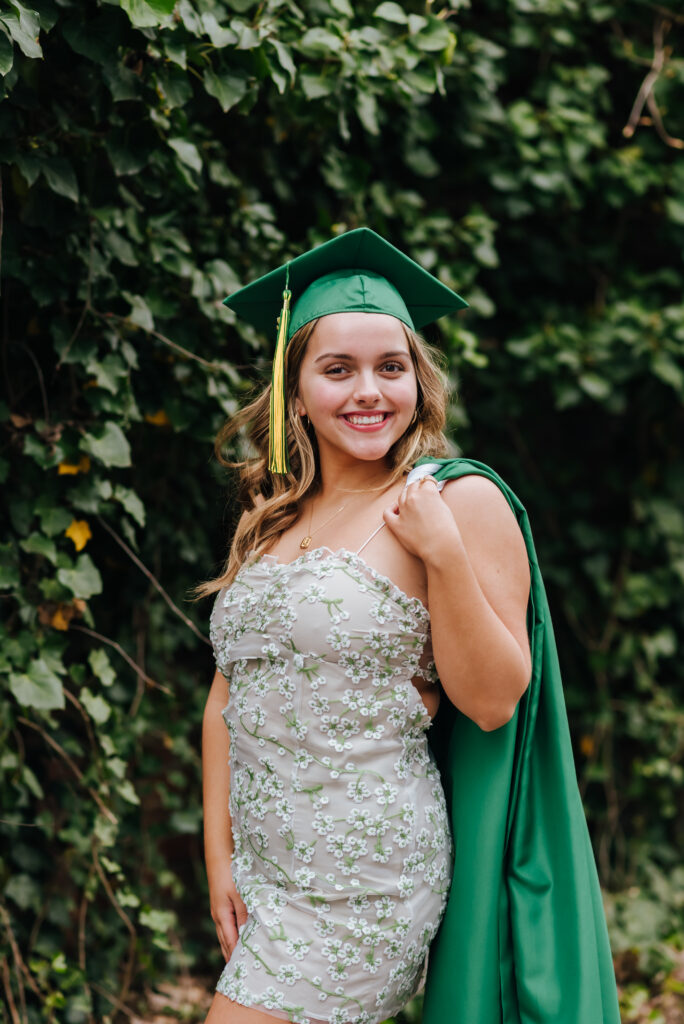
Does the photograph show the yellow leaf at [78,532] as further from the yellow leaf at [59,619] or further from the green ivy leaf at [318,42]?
the green ivy leaf at [318,42]

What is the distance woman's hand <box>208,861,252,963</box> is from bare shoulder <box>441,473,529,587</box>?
0.82 m

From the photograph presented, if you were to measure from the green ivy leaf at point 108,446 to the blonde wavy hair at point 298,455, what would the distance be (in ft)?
0.97

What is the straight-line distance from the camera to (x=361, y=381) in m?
1.73

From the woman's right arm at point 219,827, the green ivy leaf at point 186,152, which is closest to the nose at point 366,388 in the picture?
the woman's right arm at point 219,827

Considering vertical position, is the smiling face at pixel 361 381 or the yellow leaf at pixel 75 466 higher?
the smiling face at pixel 361 381

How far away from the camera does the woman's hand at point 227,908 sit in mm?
1803

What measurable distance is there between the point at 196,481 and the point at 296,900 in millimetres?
1367

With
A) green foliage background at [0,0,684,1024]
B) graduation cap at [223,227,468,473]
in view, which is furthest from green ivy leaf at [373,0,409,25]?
graduation cap at [223,227,468,473]

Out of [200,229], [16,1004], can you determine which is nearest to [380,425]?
[200,229]

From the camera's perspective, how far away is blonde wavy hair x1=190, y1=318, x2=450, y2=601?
1854mm

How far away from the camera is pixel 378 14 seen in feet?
7.41

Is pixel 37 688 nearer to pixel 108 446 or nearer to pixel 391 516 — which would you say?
pixel 108 446

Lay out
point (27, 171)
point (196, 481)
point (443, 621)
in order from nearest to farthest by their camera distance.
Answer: point (443, 621) → point (27, 171) → point (196, 481)

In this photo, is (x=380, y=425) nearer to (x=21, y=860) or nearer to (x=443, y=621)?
(x=443, y=621)
